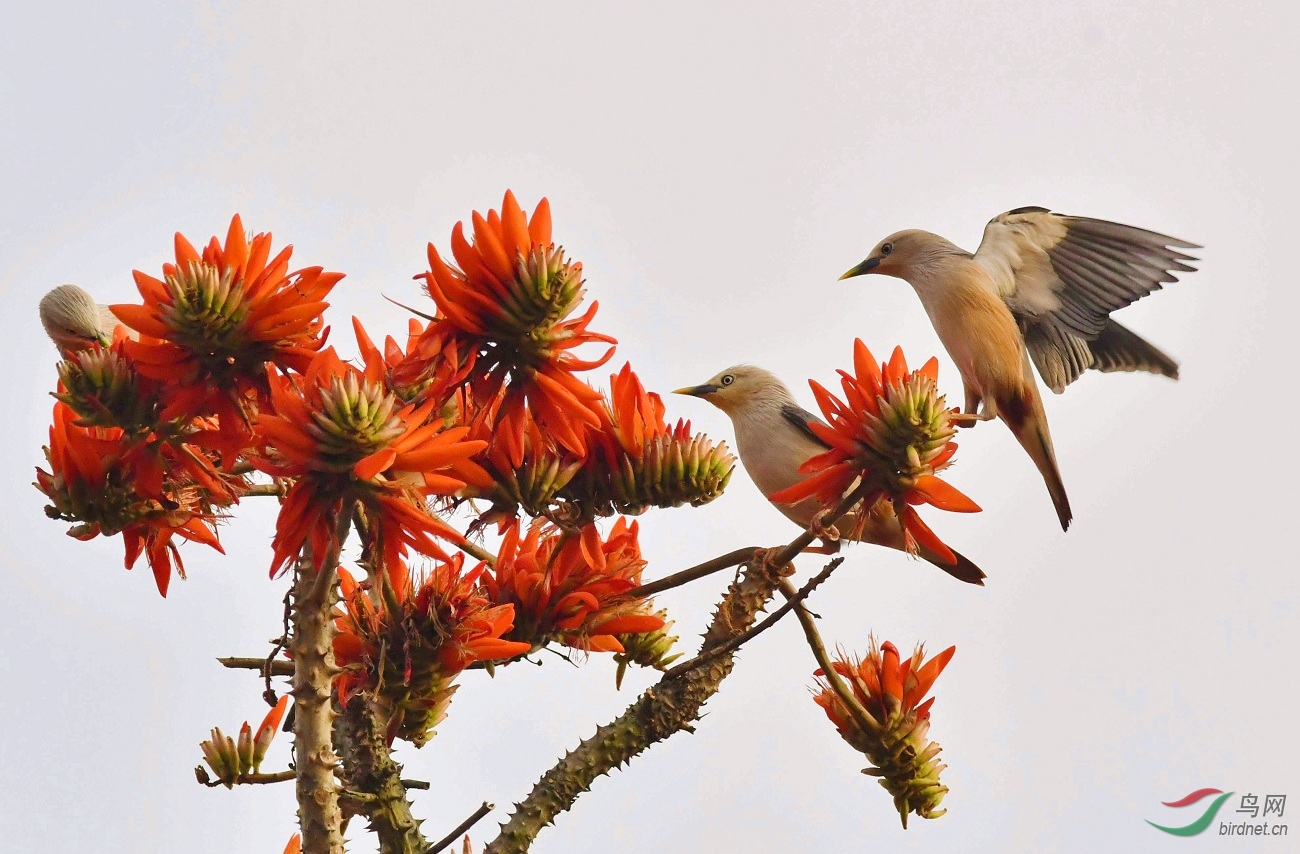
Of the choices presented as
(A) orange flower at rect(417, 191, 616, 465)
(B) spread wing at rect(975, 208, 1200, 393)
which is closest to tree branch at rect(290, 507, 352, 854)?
(A) orange flower at rect(417, 191, 616, 465)

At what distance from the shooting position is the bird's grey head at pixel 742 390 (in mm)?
4457

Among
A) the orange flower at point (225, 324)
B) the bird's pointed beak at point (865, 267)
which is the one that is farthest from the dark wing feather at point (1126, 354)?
the orange flower at point (225, 324)

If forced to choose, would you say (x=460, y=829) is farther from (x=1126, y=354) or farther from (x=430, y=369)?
(x=1126, y=354)

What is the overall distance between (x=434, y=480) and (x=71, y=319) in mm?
897

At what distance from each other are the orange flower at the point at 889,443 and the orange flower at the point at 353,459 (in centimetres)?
67

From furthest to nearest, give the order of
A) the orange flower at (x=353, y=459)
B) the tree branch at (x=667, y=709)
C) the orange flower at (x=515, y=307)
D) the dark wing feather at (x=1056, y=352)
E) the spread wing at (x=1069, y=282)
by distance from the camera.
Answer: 1. the dark wing feather at (x=1056, y=352)
2. the spread wing at (x=1069, y=282)
3. the tree branch at (x=667, y=709)
4. the orange flower at (x=515, y=307)
5. the orange flower at (x=353, y=459)

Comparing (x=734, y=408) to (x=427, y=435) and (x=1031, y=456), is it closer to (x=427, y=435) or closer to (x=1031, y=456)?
(x=1031, y=456)

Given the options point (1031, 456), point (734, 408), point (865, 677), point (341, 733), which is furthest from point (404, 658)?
point (1031, 456)

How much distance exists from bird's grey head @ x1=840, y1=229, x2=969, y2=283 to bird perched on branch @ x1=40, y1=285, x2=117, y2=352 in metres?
3.15

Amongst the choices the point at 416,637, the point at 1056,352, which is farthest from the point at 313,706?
the point at 1056,352

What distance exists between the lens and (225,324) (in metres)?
2.13

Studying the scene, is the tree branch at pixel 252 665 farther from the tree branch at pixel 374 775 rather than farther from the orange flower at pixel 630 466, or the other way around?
the orange flower at pixel 630 466

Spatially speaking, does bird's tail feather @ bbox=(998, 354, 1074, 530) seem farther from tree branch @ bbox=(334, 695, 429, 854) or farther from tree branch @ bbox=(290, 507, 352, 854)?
tree branch @ bbox=(290, 507, 352, 854)

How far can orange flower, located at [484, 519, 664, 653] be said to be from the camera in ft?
8.46
